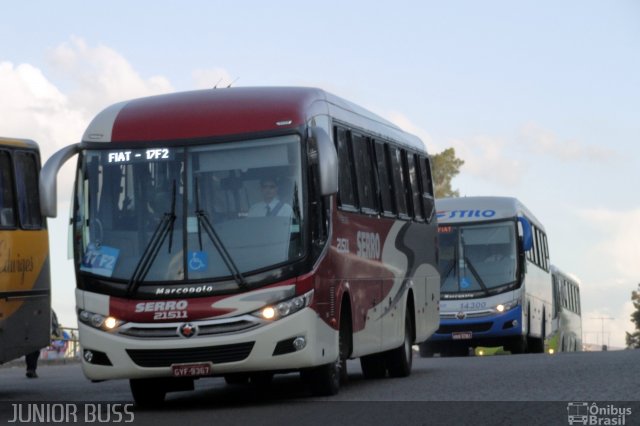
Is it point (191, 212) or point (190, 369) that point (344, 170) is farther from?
point (190, 369)

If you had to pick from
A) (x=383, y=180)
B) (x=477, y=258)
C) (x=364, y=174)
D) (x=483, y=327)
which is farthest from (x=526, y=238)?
(x=364, y=174)

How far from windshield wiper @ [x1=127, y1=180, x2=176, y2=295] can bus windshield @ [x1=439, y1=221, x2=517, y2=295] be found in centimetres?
1948

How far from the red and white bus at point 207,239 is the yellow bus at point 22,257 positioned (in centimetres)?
362

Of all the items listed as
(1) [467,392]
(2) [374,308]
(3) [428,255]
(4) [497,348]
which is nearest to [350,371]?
(3) [428,255]

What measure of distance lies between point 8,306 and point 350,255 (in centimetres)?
479

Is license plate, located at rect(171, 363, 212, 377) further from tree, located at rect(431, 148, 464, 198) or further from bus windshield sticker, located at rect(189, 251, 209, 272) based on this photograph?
tree, located at rect(431, 148, 464, 198)

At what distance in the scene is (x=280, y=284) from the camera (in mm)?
15891

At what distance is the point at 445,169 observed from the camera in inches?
3949

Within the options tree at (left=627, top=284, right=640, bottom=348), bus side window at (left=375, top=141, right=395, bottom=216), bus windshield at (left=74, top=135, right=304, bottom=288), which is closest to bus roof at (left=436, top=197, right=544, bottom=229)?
bus side window at (left=375, top=141, right=395, bottom=216)

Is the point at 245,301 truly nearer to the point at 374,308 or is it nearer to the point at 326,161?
the point at 326,161

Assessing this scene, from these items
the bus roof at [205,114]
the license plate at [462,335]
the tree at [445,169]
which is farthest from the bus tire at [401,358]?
the tree at [445,169]

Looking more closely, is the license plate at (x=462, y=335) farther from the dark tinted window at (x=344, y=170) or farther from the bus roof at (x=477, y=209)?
the dark tinted window at (x=344, y=170)

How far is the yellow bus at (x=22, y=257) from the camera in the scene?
20.0 meters

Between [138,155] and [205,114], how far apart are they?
2.77 ft
